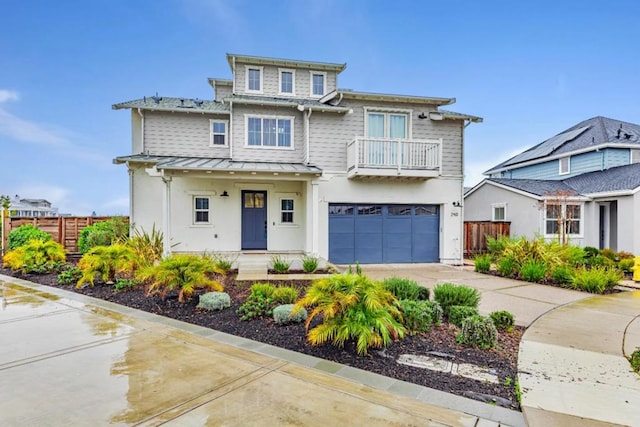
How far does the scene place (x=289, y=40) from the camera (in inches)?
799

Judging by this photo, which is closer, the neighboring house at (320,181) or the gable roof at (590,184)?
the neighboring house at (320,181)

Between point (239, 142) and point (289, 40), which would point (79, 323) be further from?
point (289, 40)

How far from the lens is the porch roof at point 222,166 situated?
1082 cm

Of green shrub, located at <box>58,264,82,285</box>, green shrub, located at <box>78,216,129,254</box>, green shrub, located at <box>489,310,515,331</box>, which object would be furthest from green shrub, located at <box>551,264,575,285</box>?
green shrub, located at <box>78,216,129,254</box>

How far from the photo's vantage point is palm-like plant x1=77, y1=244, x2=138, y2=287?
26.7 ft

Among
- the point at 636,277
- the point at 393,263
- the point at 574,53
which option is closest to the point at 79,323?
the point at 393,263

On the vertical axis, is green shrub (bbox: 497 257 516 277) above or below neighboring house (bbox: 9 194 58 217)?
below

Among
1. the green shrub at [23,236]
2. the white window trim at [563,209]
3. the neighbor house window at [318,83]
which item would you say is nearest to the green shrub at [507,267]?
the white window trim at [563,209]

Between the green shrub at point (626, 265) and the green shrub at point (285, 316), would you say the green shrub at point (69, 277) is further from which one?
the green shrub at point (626, 265)

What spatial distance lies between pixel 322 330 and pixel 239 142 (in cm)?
985

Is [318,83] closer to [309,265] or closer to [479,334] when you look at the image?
[309,265]

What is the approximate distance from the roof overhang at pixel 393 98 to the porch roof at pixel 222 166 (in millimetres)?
3073

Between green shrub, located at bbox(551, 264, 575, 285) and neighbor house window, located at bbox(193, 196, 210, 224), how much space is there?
11.5 meters

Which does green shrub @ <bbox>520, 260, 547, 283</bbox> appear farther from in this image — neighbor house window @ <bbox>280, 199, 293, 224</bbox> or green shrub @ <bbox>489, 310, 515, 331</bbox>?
neighbor house window @ <bbox>280, 199, 293, 224</bbox>
